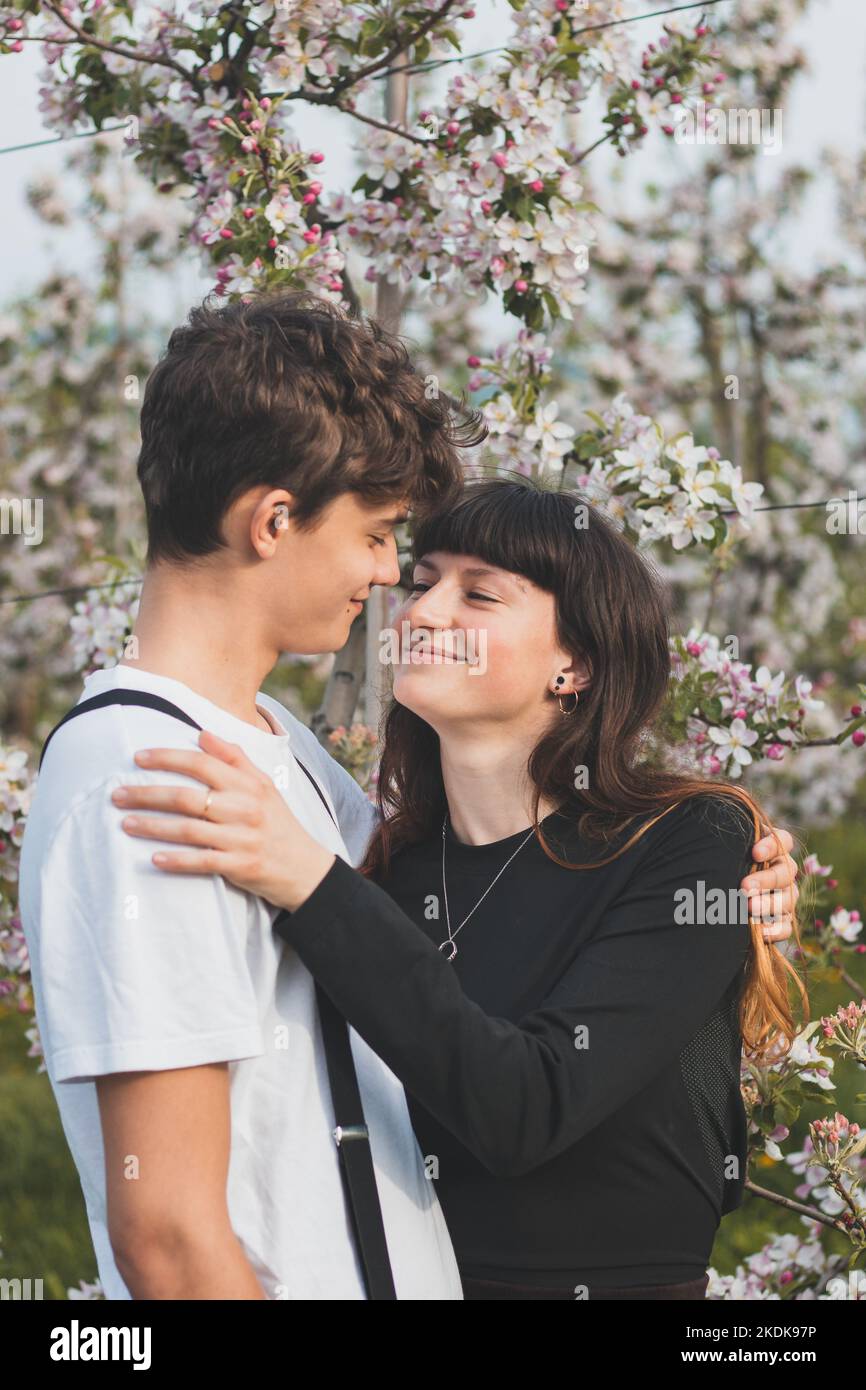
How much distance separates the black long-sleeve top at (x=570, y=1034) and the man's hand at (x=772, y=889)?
0.9 inches

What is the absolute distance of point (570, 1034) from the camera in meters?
1.69

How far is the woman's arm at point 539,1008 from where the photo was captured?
5.13 ft

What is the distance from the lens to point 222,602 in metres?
1.67

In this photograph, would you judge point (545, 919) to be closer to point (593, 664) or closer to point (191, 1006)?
point (593, 664)

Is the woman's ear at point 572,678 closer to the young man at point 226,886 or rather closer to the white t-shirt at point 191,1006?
the young man at point 226,886

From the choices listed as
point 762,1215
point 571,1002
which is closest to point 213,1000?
point 571,1002

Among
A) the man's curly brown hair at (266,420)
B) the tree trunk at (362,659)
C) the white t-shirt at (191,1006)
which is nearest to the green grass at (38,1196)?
the tree trunk at (362,659)

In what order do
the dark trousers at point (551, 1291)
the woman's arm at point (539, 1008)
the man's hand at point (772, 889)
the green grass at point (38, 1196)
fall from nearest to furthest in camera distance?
the woman's arm at point (539, 1008) → the dark trousers at point (551, 1291) → the man's hand at point (772, 889) → the green grass at point (38, 1196)

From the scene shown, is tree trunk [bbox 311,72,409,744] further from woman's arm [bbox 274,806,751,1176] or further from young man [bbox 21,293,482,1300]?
woman's arm [bbox 274,806,751,1176]

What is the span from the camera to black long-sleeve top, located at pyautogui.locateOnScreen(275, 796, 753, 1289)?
1.58 metres

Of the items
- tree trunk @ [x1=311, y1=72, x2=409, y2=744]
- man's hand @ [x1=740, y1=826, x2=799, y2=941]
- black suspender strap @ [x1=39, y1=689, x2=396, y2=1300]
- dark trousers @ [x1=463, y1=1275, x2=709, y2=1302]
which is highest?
tree trunk @ [x1=311, y1=72, x2=409, y2=744]

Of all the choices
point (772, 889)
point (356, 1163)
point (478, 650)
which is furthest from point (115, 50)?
point (356, 1163)

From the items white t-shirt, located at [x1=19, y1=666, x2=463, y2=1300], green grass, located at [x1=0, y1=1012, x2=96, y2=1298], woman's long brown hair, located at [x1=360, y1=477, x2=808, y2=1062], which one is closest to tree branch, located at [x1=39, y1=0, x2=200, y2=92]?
woman's long brown hair, located at [x1=360, y1=477, x2=808, y2=1062]
